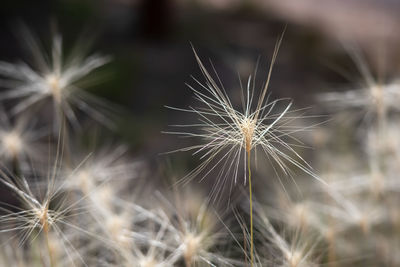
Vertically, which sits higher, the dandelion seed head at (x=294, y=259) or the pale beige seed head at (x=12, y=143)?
the pale beige seed head at (x=12, y=143)

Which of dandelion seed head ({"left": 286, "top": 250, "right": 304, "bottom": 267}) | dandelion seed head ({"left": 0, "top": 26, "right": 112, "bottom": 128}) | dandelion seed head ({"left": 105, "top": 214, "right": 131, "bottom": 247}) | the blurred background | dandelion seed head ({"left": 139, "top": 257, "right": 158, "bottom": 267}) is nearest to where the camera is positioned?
dandelion seed head ({"left": 286, "top": 250, "right": 304, "bottom": 267})

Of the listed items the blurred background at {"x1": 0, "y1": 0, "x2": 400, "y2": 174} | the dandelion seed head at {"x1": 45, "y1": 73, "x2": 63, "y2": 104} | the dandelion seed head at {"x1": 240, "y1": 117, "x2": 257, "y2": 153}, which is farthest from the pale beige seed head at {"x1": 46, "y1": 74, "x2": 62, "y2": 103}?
the blurred background at {"x1": 0, "y1": 0, "x2": 400, "y2": 174}

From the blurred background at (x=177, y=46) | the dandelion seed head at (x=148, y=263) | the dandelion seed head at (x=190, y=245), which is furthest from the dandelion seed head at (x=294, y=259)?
the blurred background at (x=177, y=46)

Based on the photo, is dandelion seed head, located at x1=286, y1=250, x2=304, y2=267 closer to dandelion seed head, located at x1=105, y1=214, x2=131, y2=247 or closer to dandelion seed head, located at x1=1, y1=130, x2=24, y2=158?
dandelion seed head, located at x1=105, y1=214, x2=131, y2=247

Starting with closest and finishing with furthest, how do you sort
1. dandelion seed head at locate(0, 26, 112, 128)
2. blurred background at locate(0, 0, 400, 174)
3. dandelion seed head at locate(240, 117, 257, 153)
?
dandelion seed head at locate(240, 117, 257, 153) → dandelion seed head at locate(0, 26, 112, 128) → blurred background at locate(0, 0, 400, 174)

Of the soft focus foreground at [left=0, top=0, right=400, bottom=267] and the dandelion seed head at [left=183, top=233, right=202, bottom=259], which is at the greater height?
the soft focus foreground at [left=0, top=0, right=400, bottom=267]

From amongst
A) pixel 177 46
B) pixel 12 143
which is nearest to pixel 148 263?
pixel 12 143

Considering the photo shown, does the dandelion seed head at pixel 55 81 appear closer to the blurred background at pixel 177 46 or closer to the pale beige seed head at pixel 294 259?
the blurred background at pixel 177 46

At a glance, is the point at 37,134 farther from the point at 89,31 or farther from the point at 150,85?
the point at 89,31

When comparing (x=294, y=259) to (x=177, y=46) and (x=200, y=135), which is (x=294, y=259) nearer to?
(x=200, y=135)

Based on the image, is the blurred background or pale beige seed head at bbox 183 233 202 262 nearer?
pale beige seed head at bbox 183 233 202 262
